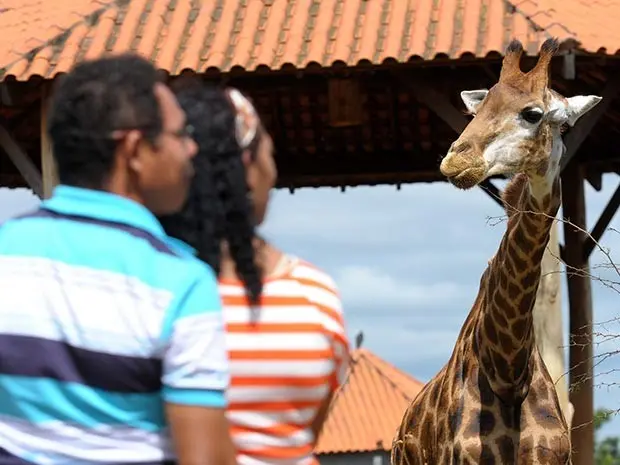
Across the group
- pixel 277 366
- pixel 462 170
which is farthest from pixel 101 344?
pixel 462 170

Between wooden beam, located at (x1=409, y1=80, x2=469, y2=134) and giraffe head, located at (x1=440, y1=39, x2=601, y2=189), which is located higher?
wooden beam, located at (x1=409, y1=80, x2=469, y2=134)

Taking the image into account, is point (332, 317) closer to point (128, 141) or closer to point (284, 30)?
point (128, 141)

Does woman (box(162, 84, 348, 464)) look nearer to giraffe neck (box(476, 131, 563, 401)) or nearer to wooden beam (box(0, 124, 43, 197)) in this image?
giraffe neck (box(476, 131, 563, 401))

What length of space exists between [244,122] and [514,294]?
13.2 feet

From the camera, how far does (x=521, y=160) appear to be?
22.5 ft

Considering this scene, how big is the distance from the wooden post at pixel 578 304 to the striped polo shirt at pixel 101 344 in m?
10.4

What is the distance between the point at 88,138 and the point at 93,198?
12 centimetres

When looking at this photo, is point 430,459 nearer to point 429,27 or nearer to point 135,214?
point 429,27

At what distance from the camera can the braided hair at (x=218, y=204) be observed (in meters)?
3.36

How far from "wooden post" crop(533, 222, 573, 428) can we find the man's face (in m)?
7.48

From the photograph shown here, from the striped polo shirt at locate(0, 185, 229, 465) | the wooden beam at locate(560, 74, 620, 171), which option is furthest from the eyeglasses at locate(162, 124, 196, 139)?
the wooden beam at locate(560, 74, 620, 171)

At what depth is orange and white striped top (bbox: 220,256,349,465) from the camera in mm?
3316

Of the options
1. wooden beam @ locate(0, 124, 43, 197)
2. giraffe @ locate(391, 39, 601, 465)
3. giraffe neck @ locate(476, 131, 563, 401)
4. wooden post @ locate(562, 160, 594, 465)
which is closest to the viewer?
giraffe @ locate(391, 39, 601, 465)

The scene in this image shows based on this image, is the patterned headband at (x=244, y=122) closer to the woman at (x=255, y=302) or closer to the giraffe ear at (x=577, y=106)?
the woman at (x=255, y=302)
